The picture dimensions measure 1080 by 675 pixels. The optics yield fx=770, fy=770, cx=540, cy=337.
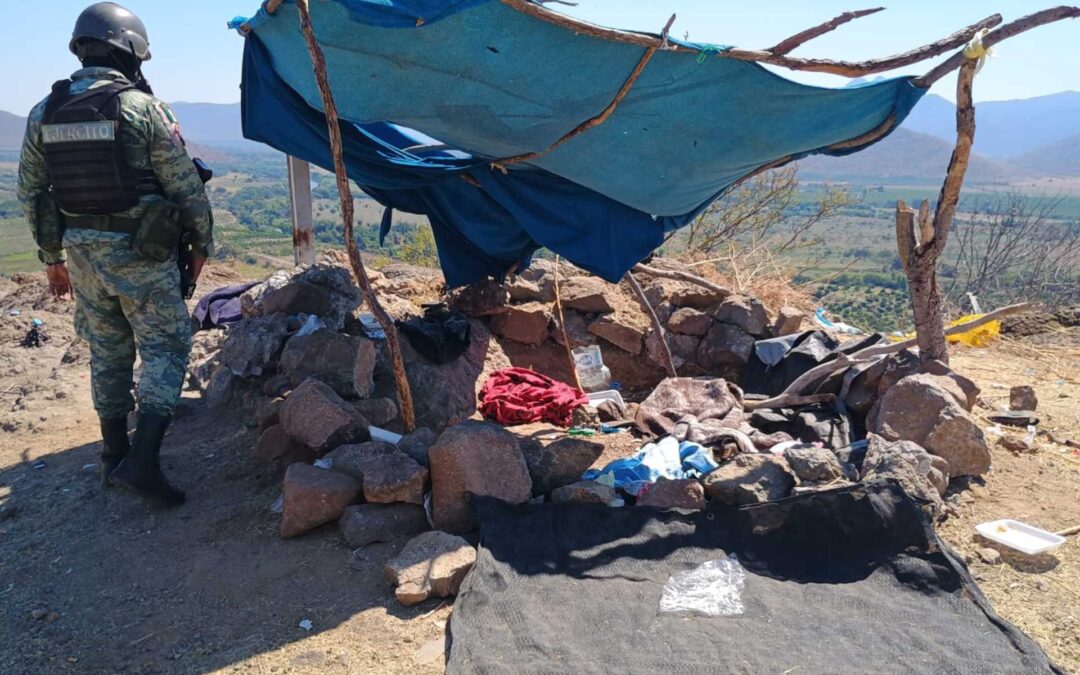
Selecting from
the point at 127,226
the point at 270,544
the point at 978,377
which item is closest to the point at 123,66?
the point at 127,226

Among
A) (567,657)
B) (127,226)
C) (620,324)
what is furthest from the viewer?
(620,324)

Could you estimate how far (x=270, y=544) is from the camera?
11.1ft

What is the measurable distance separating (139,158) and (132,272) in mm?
522

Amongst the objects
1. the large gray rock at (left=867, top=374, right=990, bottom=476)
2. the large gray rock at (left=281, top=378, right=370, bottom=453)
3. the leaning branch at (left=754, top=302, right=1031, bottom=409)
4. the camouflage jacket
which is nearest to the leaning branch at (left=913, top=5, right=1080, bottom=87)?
the large gray rock at (left=867, top=374, right=990, bottom=476)

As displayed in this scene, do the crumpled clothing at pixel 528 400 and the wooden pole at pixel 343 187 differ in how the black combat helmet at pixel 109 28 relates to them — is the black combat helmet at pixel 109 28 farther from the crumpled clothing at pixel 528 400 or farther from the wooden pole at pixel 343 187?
the crumpled clothing at pixel 528 400

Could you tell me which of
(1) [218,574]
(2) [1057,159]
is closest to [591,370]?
(1) [218,574]

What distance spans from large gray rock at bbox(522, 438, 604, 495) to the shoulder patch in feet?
7.21

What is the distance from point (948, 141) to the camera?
8956cm

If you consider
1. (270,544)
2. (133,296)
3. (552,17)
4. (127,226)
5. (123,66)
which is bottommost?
(270,544)

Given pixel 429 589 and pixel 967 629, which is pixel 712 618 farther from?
pixel 429 589

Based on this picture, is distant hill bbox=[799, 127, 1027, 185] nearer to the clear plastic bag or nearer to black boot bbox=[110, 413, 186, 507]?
the clear plastic bag

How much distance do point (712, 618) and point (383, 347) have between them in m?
2.98

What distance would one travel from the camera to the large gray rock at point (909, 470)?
3.49 meters

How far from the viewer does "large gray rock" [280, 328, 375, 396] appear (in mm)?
4516
